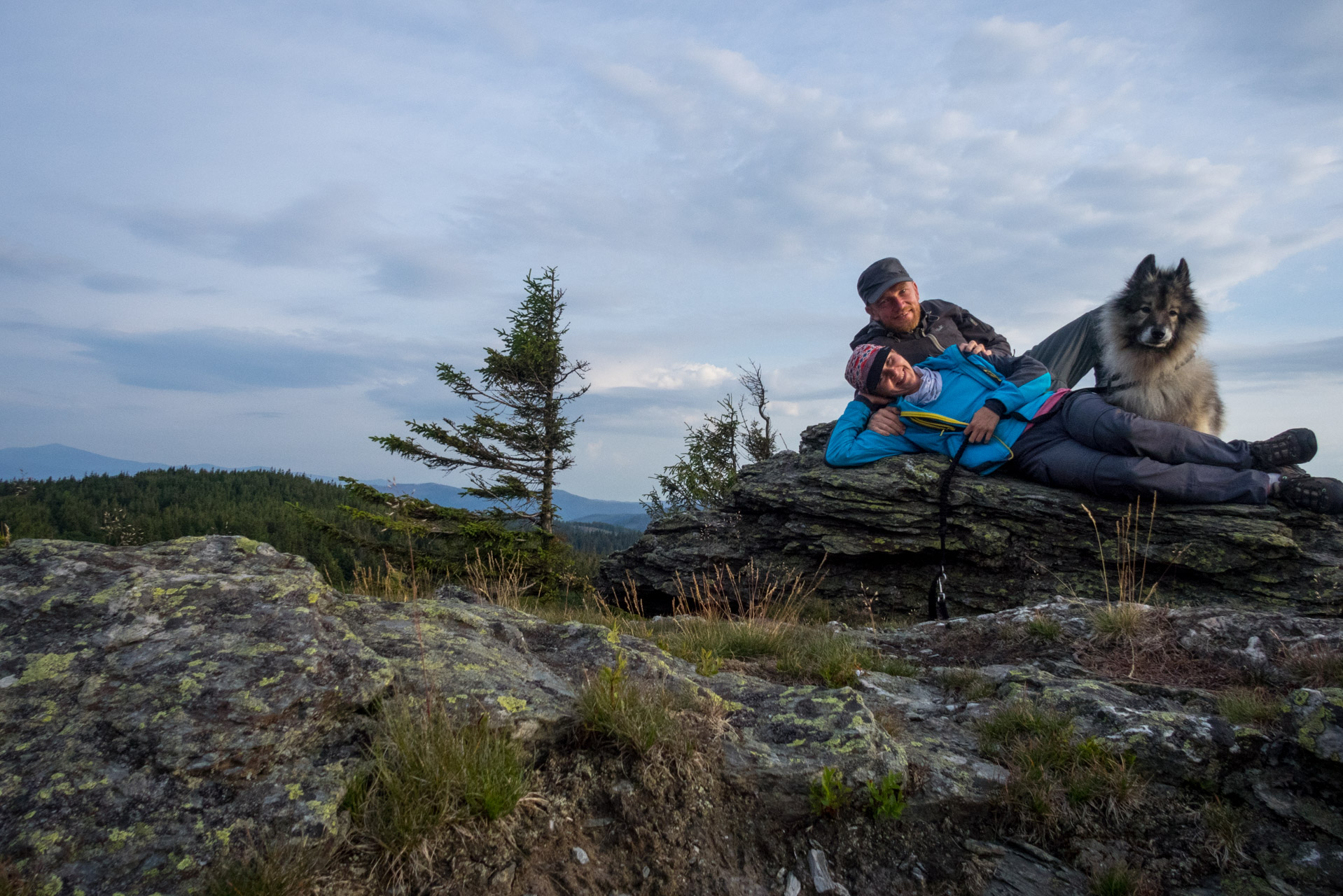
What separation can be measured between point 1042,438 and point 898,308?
233 cm

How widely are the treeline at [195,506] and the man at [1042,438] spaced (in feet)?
39.3

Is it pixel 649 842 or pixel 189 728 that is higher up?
pixel 189 728

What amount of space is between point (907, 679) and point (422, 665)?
9.84 ft

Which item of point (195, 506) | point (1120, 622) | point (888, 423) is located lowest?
point (1120, 622)

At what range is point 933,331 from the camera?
8969 mm

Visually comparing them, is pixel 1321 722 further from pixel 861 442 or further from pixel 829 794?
pixel 861 442

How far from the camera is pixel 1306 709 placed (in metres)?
2.93

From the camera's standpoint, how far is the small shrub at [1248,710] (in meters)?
3.18

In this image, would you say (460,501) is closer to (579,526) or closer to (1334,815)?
(1334,815)

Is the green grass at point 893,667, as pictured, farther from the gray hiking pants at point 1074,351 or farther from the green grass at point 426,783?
the gray hiking pants at point 1074,351

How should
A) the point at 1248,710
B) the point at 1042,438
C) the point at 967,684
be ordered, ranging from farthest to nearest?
the point at 1042,438 < the point at 967,684 < the point at 1248,710

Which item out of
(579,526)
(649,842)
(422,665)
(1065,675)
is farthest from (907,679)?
(579,526)

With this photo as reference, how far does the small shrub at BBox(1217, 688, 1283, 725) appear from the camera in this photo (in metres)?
3.18

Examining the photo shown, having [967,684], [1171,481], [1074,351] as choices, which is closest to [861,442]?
[1171,481]
